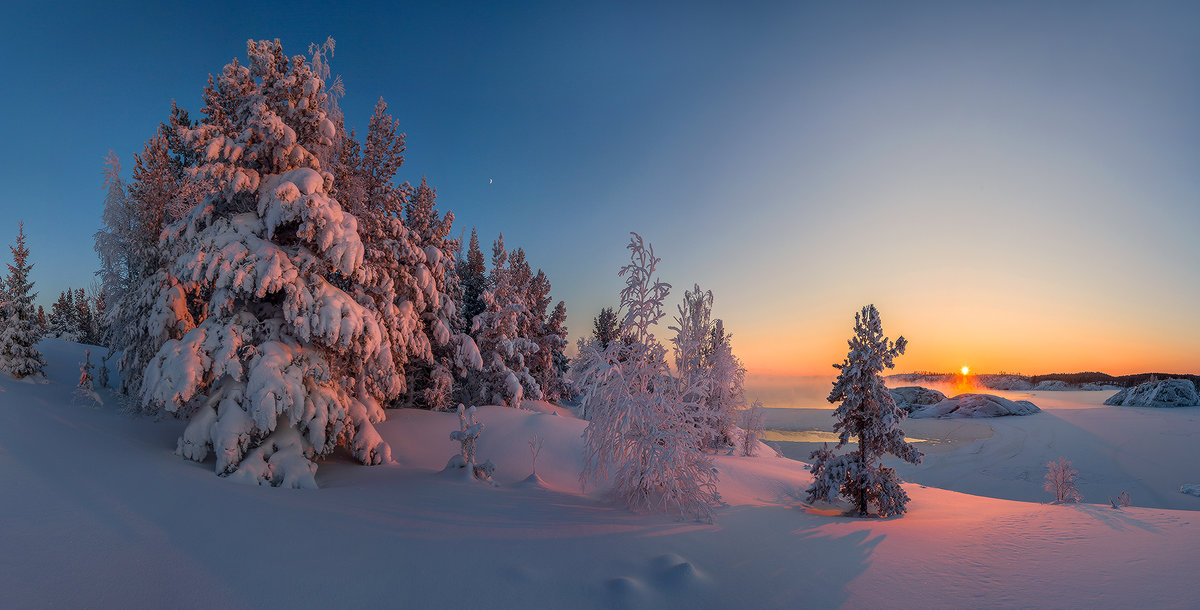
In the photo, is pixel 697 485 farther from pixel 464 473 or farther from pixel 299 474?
pixel 299 474

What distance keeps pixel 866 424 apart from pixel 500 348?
18396 mm

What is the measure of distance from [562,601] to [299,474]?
24.9 feet

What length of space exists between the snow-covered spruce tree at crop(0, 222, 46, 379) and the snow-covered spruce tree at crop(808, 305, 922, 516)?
25.5m

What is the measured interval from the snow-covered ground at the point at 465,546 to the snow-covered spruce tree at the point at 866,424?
2212 mm

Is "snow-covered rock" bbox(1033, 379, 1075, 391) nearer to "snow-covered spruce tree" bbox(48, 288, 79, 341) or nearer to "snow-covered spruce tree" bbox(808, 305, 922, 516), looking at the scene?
"snow-covered spruce tree" bbox(808, 305, 922, 516)

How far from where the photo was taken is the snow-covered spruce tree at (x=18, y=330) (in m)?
15.9

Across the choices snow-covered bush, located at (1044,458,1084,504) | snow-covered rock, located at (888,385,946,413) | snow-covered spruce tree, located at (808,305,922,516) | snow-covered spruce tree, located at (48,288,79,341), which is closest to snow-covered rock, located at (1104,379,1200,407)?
snow-covered rock, located at (888,385,946,413)

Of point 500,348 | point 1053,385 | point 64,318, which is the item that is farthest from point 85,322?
point 1053,385

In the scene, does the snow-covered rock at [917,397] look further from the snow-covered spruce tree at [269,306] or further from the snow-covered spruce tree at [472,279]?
the snow-covered spruce tree at [269,306]

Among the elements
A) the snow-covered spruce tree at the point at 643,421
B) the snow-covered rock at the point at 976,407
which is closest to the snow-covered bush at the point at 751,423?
the snow-covered spruce tree at the point at 643,421

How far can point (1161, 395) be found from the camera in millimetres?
34750

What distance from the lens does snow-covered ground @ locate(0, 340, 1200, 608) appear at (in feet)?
17.2

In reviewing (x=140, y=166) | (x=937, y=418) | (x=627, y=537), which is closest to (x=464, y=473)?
(x=627, y=537)

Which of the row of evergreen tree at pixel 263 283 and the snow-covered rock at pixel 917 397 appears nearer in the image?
the row of evergreen tree at pixel 263 283
